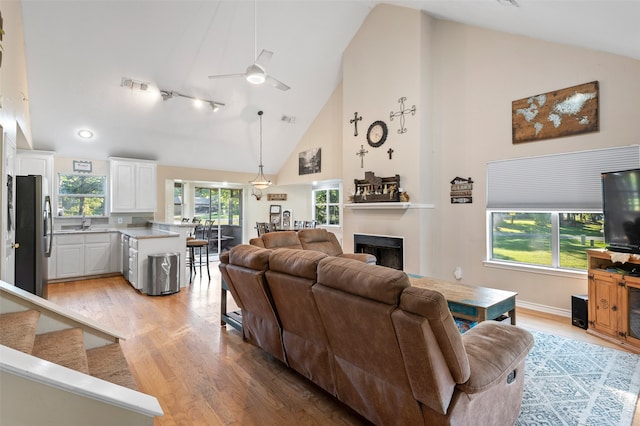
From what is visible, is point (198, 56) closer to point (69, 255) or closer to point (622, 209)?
point (69, 255)

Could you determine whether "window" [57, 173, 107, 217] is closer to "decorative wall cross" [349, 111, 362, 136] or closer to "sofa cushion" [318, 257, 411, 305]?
"decorative wall cross" [349, 111, 362, 136]

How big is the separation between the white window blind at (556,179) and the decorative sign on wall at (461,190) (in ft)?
0.88

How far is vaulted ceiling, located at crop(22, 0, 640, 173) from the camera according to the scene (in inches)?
141

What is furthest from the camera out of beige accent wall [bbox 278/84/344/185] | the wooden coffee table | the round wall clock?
beige accent wall [bbox 278/84/344/185]

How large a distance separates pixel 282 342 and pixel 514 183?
12.2 feet

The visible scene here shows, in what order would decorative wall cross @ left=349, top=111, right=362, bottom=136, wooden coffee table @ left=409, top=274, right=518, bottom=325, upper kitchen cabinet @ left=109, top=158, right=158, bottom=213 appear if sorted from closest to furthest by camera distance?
wooden coffee table @ left=409, top=274, right=518, bottom=325 → decorative wall cross @ left=349, top=111, right=362, bottom=136 → upper kitchen cabinet @ left=109, top=158, right=158, bottom=213

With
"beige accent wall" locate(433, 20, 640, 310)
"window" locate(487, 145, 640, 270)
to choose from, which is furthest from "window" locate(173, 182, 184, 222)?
"window" locate(487, 145, 640, 270)

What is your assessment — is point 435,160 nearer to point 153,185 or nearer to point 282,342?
point 282,342

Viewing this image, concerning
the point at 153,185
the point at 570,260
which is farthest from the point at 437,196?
the point at 153,185

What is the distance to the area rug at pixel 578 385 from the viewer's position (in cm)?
205

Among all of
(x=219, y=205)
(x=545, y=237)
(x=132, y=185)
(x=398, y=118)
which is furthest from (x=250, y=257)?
(x=219, y=205)

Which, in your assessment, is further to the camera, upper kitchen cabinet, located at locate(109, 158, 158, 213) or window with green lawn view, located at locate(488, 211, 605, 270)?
upper kitchen cabinet, located at locate(109, 158, 158, 213)

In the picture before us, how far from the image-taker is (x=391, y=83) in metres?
5.33

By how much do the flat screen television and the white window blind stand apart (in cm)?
38
